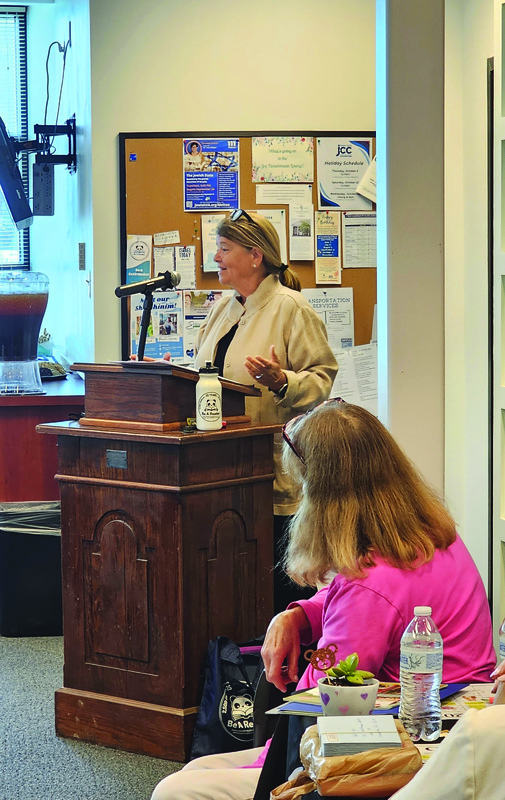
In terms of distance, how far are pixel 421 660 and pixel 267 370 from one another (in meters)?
1.60

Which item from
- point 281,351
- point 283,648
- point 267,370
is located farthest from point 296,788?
point 281,351

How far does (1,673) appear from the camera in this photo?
3.51 metres

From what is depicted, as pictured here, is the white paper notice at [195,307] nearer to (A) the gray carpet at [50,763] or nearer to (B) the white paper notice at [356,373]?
(B) the white paper notice at [356,373]

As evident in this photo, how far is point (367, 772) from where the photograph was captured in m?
1.22

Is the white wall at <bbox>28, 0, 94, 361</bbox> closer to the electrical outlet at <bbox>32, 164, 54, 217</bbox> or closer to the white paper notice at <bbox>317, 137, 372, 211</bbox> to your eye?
the electrical outlet at <bbox>32, 164, 54, 217</bbox>

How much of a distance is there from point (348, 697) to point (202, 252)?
3.43 m

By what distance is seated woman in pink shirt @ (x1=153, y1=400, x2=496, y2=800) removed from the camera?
1634 mm

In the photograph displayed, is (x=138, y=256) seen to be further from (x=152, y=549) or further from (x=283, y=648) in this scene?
(x=283, y=648)

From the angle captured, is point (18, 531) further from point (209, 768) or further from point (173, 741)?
point (209, 768)

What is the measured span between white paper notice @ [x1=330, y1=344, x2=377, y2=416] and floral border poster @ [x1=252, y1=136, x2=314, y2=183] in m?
0.88

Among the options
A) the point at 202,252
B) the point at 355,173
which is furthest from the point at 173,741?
the point at 355,173

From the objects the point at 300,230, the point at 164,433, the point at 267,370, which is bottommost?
the point at 164,433

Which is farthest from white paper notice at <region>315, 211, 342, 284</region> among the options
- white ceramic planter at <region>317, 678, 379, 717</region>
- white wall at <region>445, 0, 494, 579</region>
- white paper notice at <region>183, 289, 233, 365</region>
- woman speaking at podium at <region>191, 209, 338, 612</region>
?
white ceramic planter at <region>317, 678, 379, 717</region>

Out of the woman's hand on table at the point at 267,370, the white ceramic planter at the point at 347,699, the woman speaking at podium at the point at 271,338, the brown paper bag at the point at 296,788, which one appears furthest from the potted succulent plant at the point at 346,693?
the woman speaking at podium at the point at 271,338
